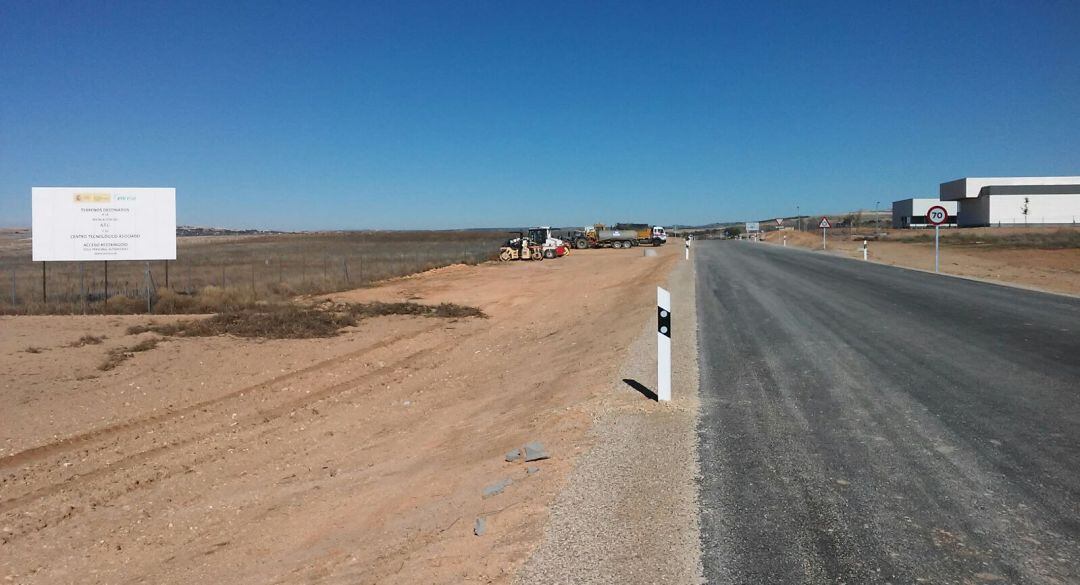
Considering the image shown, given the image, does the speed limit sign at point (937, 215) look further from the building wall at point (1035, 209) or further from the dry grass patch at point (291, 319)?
the building wall at point (1035, 209)

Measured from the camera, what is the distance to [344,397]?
12023 mm

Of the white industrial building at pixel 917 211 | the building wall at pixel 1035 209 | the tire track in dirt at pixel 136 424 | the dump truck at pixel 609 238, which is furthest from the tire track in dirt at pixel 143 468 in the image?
the white industrial building at pixel 917 211

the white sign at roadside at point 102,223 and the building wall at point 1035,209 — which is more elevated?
the building wall at point 1035,209

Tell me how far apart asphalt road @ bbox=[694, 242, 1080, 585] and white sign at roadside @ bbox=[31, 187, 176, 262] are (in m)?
20.7

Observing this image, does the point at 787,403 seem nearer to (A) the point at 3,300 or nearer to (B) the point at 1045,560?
(B) the point at 1045,560

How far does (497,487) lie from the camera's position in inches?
230

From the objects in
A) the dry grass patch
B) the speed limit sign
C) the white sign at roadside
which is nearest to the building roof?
the speed limit sign

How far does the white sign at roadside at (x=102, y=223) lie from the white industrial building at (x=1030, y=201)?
99.6 meters

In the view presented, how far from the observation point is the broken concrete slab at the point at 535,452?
6438mm

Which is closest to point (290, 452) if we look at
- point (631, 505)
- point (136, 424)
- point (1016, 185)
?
point (136, 424)

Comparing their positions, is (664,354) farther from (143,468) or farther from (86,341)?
(86,341)

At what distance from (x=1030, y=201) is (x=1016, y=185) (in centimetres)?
270

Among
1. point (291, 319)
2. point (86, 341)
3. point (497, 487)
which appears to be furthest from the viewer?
point (291, 319)

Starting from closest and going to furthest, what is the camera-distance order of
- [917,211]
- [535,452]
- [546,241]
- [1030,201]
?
[535,452] < [546,241] < [1030,201] < [917,211]
